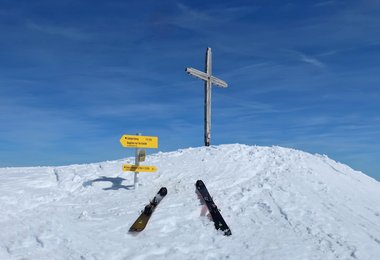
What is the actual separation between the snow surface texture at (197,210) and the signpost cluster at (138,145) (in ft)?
2.17

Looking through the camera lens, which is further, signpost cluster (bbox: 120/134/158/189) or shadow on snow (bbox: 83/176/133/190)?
shadow on snow (bbox: 83/176/133/190)

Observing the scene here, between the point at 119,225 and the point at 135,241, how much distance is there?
3.52 ft

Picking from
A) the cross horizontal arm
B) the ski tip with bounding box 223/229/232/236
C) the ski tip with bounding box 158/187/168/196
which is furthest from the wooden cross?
the ski tip with bounding box 223/229/232/236

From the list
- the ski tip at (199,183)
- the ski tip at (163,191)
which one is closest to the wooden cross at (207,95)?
the ski tip at (199,183)

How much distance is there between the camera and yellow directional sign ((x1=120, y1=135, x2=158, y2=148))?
13.7m

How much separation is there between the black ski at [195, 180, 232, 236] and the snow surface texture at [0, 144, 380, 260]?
21 centimetres

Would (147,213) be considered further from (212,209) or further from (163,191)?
(212,209)

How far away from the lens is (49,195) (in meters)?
13.9

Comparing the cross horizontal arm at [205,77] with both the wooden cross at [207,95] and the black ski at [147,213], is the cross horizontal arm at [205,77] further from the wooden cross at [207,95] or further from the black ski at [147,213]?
the black ski at [147,213]

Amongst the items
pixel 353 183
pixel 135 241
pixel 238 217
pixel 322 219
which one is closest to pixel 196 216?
pixel 238 217

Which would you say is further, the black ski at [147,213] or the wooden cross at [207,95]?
the wooden cross at [207,95]

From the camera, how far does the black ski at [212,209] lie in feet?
34.4

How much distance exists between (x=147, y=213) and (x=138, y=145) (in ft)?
10.7

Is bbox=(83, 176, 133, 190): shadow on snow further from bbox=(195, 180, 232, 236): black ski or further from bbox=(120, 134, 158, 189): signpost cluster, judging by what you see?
bbox=(195, 180, 232, 236): black ski
